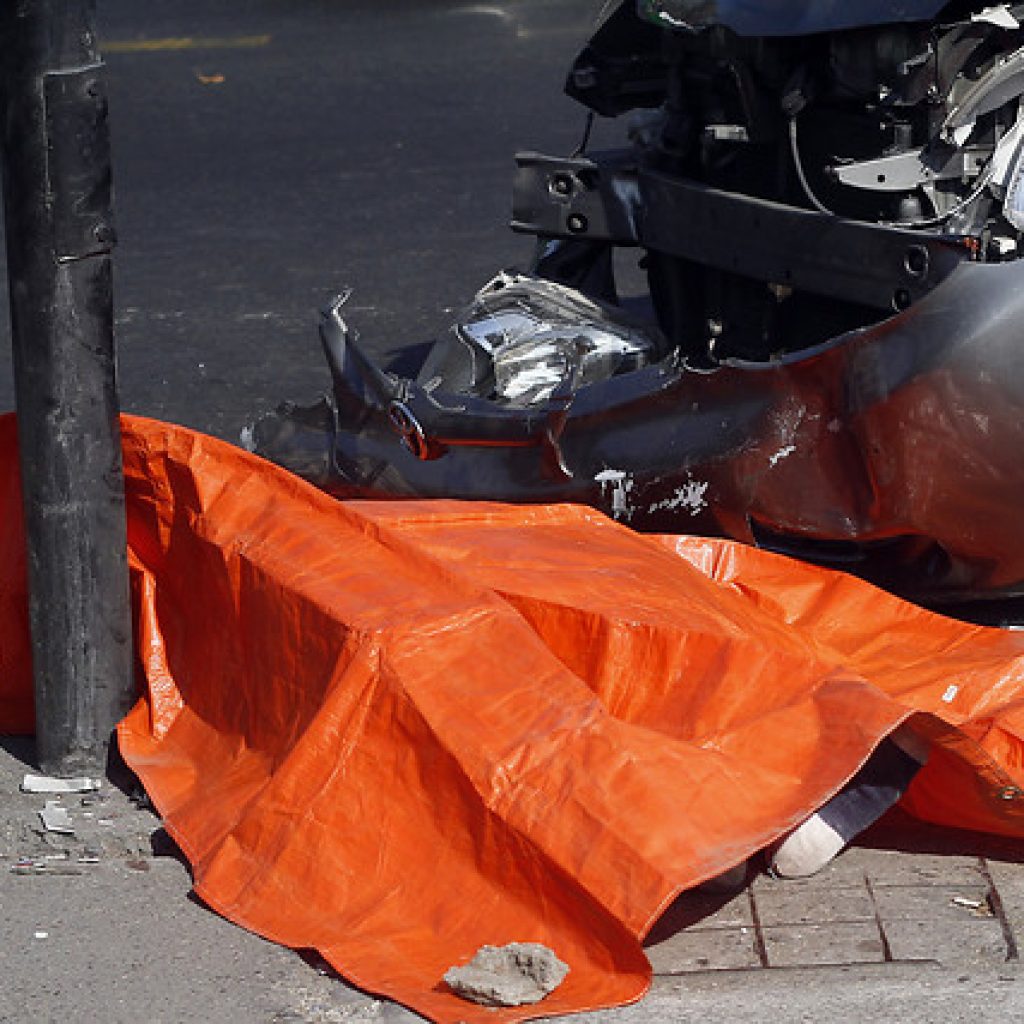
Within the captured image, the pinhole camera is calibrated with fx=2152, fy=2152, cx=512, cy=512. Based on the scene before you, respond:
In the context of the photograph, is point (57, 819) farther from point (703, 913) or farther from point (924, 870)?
point (924, 870)

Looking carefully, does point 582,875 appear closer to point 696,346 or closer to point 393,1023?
point 393,1023

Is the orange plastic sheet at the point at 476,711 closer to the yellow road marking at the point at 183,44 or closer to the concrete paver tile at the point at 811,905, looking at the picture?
the concrete paver tile at the point at 811,905

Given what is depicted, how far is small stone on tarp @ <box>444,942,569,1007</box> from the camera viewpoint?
3.17 meters

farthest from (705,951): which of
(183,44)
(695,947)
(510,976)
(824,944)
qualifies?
(183,44)

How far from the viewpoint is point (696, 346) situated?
17.6ft

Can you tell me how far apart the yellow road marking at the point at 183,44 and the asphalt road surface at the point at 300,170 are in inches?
0.8

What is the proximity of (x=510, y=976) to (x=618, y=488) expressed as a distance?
5.64 feet

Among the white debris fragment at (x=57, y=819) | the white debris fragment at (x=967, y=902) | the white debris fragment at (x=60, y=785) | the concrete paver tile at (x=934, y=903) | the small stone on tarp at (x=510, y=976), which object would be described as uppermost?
the small stone on tarp at (x=510, y=976)

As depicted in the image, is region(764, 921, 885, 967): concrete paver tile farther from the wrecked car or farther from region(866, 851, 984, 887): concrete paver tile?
the wrecked car

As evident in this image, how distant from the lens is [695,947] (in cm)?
341

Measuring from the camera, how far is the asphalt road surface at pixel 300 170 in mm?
7059

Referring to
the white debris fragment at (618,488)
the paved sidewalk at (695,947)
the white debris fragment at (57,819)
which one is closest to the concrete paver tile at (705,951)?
the paved sidewalk at (695,947)

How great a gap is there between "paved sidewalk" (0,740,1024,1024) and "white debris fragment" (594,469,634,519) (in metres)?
1.19

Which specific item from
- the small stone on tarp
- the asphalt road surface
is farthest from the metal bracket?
the small stone on tarp
